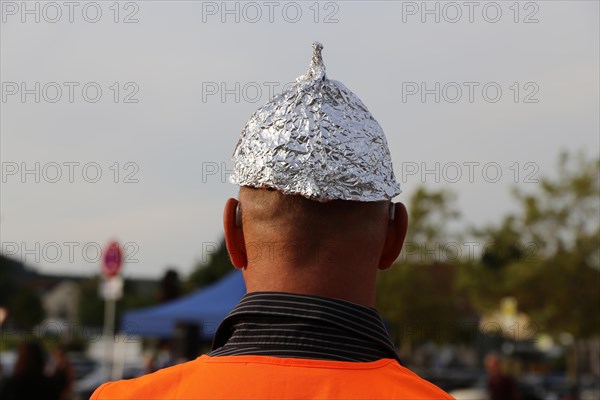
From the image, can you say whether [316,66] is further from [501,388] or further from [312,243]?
[501,388]

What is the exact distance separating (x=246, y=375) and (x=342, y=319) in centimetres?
21

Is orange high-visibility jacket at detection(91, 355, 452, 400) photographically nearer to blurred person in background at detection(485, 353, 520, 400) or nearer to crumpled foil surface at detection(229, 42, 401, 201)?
crumpled foil surface at detection(229, 42, 401, 201)

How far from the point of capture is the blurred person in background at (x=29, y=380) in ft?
30.8

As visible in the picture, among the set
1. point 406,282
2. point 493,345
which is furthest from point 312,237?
point 406,282

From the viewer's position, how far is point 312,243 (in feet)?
6.13

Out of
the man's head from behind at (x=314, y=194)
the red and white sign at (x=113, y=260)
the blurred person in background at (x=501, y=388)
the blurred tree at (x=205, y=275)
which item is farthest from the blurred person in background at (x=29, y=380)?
the blurred tree at (x=205, y=275)

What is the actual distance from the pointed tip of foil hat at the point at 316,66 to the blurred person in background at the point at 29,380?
7.85 metres

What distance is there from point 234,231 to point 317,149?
9.7 inches

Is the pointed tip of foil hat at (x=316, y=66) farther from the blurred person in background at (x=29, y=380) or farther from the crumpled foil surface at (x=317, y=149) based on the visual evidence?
the blurred person in background at (x=29, y=380)

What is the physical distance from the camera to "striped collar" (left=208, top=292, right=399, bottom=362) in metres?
1.83

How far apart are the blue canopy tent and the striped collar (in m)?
10.3

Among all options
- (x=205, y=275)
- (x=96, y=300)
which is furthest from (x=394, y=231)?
(x=96, y=300)

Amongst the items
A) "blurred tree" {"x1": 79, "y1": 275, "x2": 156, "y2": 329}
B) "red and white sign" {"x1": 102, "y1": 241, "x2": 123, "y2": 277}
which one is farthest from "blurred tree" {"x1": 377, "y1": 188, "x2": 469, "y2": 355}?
"blurred tree" {"x1": 79, "y1": 275, "x2": 156, "y2": 329}

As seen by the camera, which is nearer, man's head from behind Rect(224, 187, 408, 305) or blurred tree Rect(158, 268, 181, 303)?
man's head from behind Rect(224, 187, 408, 305)
